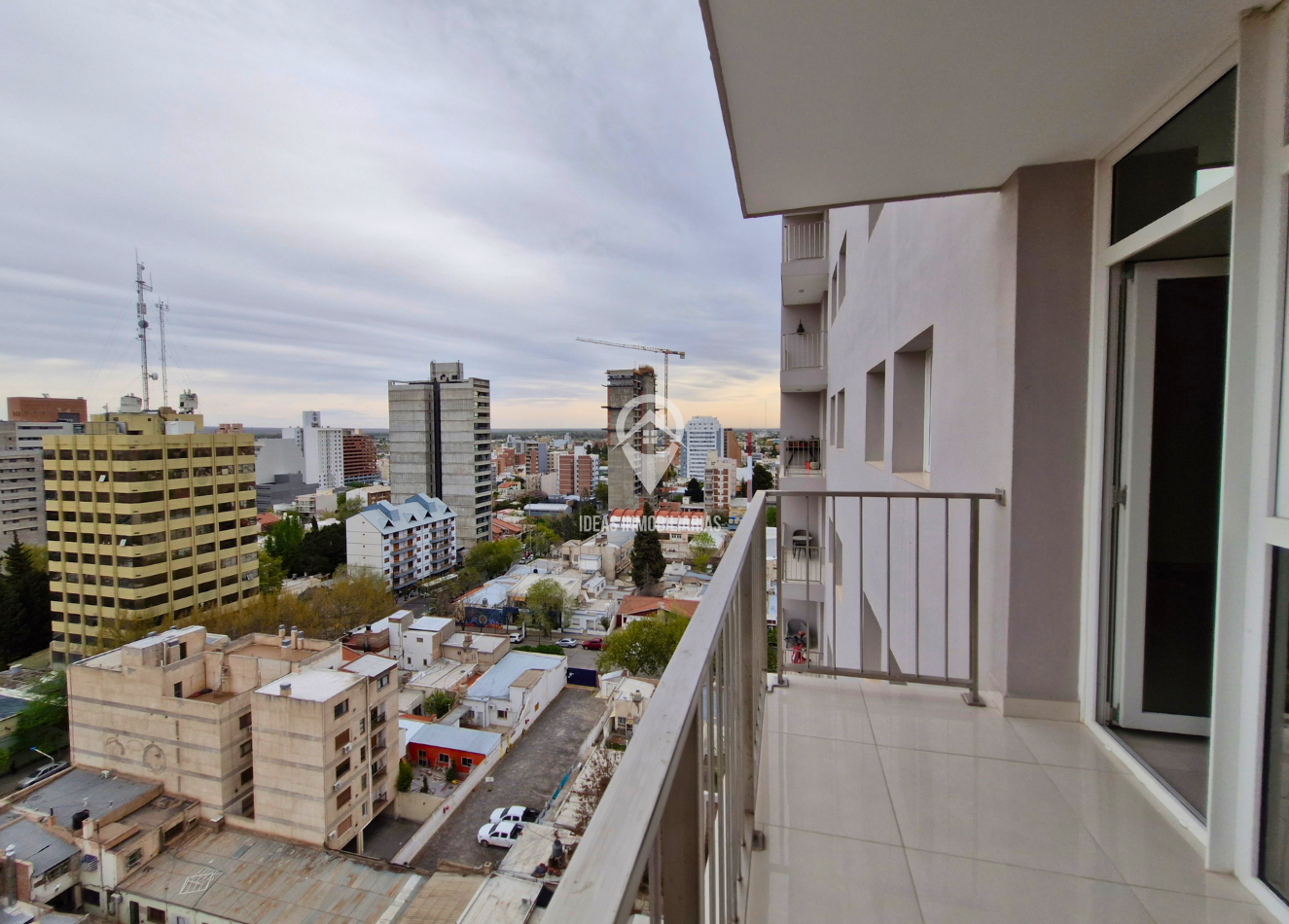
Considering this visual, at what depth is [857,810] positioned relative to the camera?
164 centimetres

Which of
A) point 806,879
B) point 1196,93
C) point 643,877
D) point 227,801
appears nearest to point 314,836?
point 227,801

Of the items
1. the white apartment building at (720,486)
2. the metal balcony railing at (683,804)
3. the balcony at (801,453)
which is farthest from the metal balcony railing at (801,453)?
the white apartment building at (720,486)

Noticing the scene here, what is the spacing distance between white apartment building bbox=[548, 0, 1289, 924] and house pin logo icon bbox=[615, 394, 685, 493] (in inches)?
→ 1403

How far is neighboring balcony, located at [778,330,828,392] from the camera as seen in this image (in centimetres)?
849

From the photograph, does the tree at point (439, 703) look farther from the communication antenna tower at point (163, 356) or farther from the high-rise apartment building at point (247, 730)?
the communication antenna tower at point (163, 356)

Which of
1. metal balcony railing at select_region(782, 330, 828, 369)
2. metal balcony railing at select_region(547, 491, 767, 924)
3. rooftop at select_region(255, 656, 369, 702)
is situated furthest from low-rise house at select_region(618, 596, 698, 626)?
metal balcony railing at select_region(547, 491, 767, 924)

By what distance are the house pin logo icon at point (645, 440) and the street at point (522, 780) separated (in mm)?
23784

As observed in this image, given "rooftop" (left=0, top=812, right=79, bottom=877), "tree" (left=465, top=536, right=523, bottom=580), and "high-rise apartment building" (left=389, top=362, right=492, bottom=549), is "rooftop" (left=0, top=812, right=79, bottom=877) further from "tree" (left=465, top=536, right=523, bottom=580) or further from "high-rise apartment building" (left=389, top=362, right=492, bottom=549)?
"high-rise apartment building" (left=389, top=362, right=492, bottom=549)

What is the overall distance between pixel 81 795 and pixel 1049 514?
61.0 ft

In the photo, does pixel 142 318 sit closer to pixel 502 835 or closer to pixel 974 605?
pixel 502 835

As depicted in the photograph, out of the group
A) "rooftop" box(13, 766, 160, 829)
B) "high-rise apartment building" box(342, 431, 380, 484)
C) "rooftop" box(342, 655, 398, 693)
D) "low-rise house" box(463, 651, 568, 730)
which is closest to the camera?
"rooftop" box(13, 766, 160, 829)

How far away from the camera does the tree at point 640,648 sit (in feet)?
58.7

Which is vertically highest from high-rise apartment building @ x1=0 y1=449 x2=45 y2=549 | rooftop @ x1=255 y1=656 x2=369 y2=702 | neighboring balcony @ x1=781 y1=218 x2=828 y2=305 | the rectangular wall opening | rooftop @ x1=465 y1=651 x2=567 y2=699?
neighboring balcony @ x1=781 y1=218 x2=828 y2=305

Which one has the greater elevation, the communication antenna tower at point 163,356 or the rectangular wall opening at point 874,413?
the communication antenna tower at point 163,356
